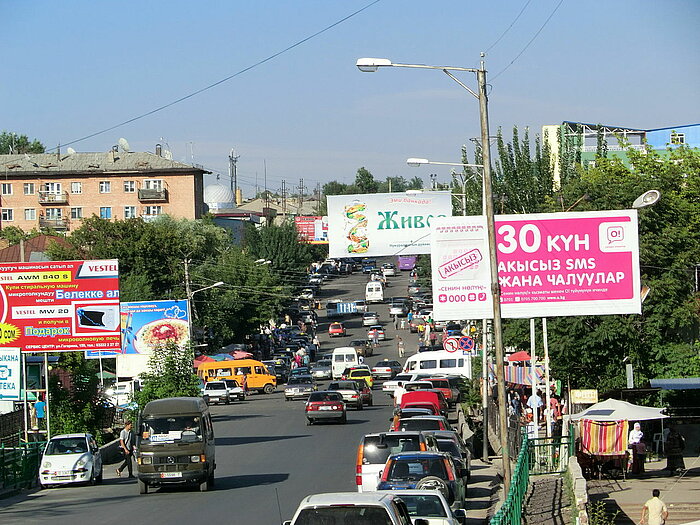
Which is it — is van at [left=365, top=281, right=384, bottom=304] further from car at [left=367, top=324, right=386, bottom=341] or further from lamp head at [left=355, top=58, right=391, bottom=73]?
lamp head at [left=355, top=58, right=391, bottom=73]

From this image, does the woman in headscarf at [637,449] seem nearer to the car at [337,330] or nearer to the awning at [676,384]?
the awning at [676,384]

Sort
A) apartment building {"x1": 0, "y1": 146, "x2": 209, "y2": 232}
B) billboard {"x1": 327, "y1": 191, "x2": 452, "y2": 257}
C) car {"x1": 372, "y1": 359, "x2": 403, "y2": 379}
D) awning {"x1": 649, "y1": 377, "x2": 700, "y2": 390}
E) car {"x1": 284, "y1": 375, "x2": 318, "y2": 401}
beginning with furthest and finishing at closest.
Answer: apartment building {"x1": 0, "y1": 146, "x2": 209, "y2": 232}, car {"x1": 372, "y1": 359, "x2": 403, "y2": 379}, car {"x1": 284, "y1": 375, "x2": 318, "y2": 401}, billboard {"x1": 327, "y1": 191, "x2": 452, "y2": 257}, awning {"x1": 649, "y1": 377, "x2": 700, "y2": 390}

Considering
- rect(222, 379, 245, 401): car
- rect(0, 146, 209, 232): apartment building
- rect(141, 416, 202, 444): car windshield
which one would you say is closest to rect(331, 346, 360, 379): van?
rect(222, 379, 245, 401): car

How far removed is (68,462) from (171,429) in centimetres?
489

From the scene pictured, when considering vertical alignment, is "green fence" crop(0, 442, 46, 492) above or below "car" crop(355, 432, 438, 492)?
below

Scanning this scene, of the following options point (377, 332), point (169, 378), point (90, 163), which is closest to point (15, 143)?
point (90, 163)

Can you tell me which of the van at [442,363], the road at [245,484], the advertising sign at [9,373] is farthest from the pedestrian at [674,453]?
the van at [442,363]

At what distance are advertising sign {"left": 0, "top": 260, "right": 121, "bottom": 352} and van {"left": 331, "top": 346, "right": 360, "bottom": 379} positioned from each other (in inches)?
1377

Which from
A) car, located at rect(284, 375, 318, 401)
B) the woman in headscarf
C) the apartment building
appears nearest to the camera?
the woman in headscarf

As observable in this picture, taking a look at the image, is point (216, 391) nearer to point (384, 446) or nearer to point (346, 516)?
point (384, 446)

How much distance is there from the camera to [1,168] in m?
123

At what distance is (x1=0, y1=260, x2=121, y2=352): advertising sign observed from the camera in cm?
3697

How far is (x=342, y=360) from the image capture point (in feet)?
237

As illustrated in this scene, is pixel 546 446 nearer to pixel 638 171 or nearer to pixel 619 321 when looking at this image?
pixel 619 321
